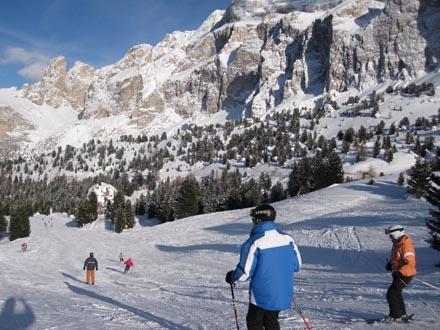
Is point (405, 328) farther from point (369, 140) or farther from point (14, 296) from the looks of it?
point (369, 140)

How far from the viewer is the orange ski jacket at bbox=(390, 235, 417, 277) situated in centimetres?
897

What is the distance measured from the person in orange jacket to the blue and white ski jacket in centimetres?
366

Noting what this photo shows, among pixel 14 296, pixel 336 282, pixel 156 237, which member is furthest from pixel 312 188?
pixel 14 296

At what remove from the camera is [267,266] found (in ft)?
20.5

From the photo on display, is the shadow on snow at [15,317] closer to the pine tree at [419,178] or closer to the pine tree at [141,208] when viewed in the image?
the pine tree at [419,178]

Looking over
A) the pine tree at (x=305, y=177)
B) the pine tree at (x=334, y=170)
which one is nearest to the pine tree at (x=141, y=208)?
the pine tree at (x=305, y=177)

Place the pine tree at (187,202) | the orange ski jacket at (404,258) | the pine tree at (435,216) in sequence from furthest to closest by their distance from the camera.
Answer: the pine tree at (187,202) < the pine tree at (435,216) < the orange ski jacket at (404,258)

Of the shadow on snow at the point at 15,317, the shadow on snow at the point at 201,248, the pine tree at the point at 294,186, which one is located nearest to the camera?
the shadow on snow at the point at 15,317

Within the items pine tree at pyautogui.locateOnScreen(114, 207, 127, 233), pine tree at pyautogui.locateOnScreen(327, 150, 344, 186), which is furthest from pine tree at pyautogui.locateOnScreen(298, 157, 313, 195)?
pine tree at pyautogui.locateOnScreen(114, 207, 127, 233)

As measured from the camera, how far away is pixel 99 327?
11125 mm

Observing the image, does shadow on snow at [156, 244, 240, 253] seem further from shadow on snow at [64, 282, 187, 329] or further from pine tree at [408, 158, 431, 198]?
pine tree at [408, 158, 431, 198]

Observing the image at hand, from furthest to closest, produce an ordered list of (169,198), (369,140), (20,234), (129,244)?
(369,140) → (169,198) → (20,234) → (129,244)

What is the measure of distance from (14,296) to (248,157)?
546 feet

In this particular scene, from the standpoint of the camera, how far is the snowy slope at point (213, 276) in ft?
39.3
